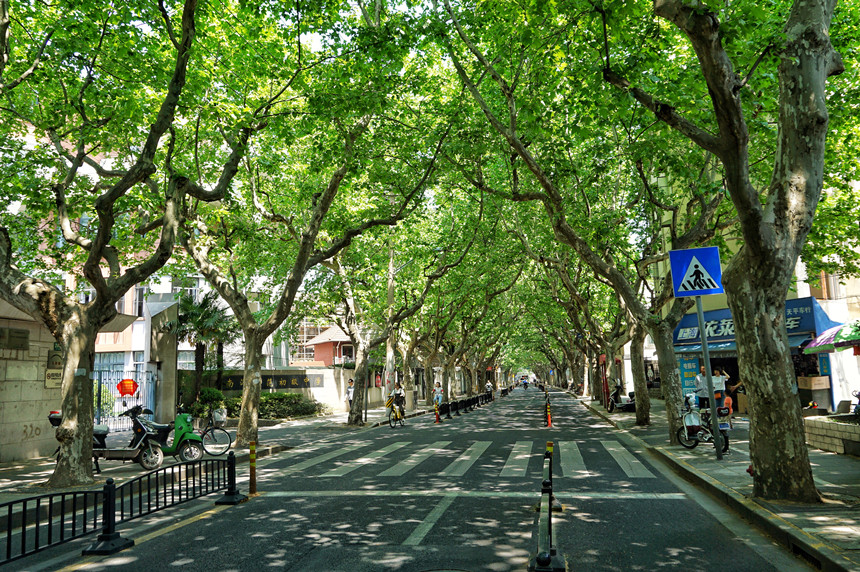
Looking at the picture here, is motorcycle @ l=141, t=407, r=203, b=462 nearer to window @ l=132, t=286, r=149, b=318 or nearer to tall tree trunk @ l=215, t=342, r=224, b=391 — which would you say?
tall tree trunk @ l=215, t=342, r=224, b=391

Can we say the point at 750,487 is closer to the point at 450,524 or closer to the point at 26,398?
the point at 450,524

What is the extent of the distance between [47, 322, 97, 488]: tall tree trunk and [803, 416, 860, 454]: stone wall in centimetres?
1288

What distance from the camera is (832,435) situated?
11.9 m

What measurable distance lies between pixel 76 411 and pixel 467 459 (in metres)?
7.66

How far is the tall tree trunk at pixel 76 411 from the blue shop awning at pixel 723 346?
54.0ft

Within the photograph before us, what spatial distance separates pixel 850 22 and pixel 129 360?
33332 mm

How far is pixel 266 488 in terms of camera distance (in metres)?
10.2

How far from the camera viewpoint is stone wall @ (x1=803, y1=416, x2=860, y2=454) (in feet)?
36.4

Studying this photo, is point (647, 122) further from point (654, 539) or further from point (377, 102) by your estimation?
point (654, 539)

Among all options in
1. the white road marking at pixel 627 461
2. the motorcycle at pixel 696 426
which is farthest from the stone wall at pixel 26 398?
the motorcycle at pixel 696 426

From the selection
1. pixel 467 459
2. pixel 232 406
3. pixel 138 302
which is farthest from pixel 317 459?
pixel 138 302

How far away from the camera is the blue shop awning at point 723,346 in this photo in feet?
69.7

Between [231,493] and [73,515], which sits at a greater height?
[73,515]

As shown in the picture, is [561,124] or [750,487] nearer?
[750,487]
